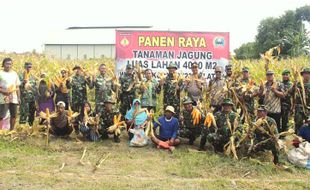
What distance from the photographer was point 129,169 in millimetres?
7281

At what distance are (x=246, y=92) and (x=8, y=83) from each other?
4.79 m

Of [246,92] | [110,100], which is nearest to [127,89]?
[110,100]

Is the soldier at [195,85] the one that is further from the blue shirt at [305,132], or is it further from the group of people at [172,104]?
the blue shirt at [305,132]

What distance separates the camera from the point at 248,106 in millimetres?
8781

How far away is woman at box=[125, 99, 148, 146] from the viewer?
866 centimetres

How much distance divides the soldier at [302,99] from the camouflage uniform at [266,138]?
1.17 metres

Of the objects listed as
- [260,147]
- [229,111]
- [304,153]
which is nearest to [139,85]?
[229,111]

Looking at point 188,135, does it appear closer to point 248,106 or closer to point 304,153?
→ point 248,106

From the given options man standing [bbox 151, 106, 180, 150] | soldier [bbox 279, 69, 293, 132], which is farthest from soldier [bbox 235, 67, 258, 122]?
man standing [bbox 151, 106, 180, 150]

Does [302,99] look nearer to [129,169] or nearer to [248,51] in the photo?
[129,169]

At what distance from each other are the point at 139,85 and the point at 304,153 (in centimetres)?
365

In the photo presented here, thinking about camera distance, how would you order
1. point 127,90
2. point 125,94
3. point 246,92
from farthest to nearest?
point 125,94 < point 127,90 < point 246,92

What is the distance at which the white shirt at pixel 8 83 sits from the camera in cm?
847

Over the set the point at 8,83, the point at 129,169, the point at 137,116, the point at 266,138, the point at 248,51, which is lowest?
the point at 129,169
